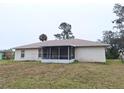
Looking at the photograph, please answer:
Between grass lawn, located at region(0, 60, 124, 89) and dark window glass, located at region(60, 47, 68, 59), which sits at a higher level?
dark window glass, located at region(60, 47, 68, 59)

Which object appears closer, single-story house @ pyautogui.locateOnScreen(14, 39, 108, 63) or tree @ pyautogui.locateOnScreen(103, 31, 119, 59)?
single-story house @ pyautogui.locateOnScreen(14, 39, 108, 63)

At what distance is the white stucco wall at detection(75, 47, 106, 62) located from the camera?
22991 mm

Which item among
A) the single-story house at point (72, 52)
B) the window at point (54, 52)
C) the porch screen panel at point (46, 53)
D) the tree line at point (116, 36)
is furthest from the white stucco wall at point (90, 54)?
the tree line at point (116, 36)

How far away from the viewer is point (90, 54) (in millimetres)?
23375

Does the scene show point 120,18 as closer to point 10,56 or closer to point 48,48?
point 48,48

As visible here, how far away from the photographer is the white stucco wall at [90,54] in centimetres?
2299

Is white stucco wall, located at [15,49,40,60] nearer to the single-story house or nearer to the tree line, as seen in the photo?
the single-story house

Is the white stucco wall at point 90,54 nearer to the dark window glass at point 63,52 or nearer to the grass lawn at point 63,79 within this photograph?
the dark window glass at point 63,52

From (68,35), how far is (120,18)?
18728 millimetres

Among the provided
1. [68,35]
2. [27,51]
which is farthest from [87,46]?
[68,35]

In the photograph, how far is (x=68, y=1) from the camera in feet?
51.7

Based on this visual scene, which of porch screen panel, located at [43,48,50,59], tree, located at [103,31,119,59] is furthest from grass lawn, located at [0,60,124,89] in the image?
tree, located at [103,31,119,59]

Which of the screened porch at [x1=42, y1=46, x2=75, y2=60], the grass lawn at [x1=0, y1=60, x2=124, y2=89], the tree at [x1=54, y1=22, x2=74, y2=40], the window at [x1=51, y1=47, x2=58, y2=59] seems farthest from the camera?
the tree at [x1=54, y1=22, x2=74, y2=40]

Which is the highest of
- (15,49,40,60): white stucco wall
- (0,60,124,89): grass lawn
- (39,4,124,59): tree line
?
(39,4,124,59): tree line
